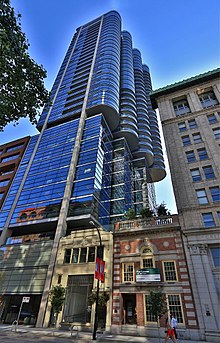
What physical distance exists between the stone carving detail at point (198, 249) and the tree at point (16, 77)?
1985cm

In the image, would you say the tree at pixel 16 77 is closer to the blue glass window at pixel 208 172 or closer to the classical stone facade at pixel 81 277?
the classical stone facade at pixel 81 277

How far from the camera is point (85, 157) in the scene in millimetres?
50188

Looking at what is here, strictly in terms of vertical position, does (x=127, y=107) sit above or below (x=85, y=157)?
above

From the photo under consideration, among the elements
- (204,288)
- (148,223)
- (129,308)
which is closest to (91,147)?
(148,223)

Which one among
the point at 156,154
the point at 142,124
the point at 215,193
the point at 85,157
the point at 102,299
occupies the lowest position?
the point at 102,299

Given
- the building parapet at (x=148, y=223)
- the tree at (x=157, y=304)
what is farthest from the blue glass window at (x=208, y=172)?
the tree at (x=157, y=304)

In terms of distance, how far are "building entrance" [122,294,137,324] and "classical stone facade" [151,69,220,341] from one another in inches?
265

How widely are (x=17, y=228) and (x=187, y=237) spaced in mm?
40705

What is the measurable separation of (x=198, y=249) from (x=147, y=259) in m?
5.52

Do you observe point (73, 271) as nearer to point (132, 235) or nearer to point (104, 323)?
point (104, 323)

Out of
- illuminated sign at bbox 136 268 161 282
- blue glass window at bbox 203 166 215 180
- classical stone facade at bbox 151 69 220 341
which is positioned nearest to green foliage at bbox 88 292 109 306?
illuminated sign at bbox 136 268 161 282

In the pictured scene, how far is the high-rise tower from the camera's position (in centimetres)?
4331

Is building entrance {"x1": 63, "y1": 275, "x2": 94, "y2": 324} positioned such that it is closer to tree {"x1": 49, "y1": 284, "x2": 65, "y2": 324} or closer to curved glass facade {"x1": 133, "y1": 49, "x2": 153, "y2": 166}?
tree {"x1": 49, "y1": 284, "x2": 65, "y2": 324}

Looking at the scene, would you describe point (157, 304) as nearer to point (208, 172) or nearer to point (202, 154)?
point (208, 172)
